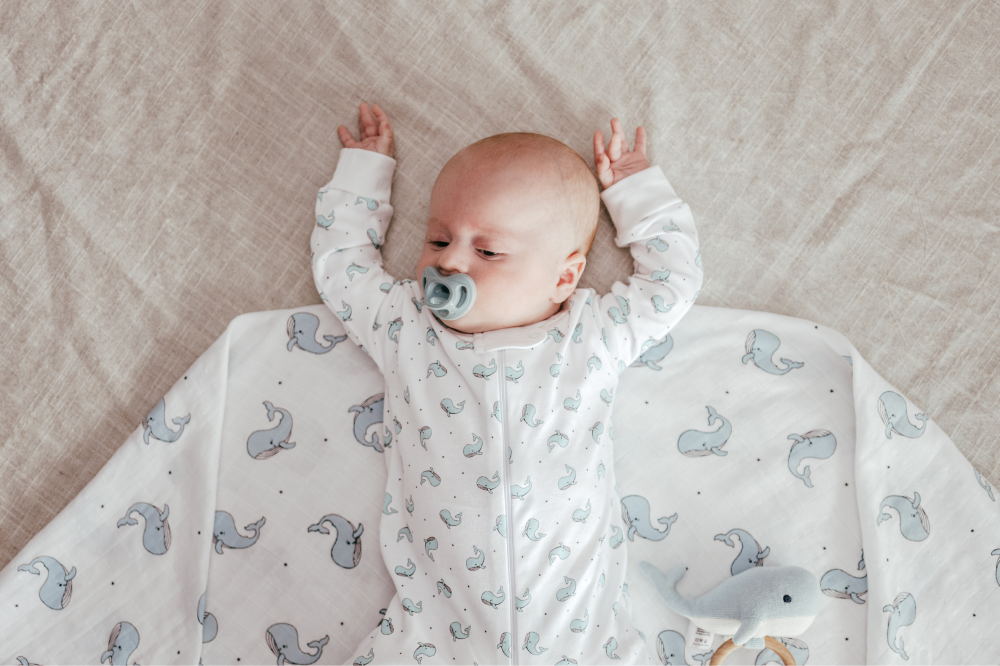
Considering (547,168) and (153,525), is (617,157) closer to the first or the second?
(547,168)

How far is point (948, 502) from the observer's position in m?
1.40

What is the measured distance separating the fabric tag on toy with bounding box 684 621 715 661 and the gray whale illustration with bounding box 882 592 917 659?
1.10 feet

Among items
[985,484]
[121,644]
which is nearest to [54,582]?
[121,644]

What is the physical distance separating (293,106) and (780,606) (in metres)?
1.42

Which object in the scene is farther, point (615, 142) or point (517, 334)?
point (615, 142)

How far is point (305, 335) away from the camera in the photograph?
1.50 m

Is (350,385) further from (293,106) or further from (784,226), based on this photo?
(784,226)

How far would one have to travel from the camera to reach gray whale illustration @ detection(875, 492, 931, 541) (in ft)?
4.58

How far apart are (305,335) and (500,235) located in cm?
50

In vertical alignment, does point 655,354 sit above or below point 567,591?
above

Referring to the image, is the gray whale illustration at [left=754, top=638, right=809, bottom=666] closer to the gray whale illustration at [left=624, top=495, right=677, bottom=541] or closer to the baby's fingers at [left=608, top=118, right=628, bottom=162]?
the gray whale illustration at [left=624, top=495, right=677, bottom=541]

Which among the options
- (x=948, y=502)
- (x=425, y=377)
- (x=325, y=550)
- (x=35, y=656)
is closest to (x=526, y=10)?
(x=425, y=377)

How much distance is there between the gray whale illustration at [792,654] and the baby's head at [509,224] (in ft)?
2.69

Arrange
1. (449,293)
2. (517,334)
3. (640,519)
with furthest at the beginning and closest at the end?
(640,519) < (517,334) < (449,293)
